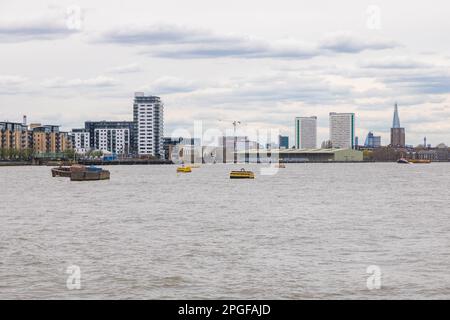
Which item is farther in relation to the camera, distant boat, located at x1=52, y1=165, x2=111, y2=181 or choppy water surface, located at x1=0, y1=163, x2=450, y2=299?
distant boat, located at x1=52, y1=165, x2=111, y2=181

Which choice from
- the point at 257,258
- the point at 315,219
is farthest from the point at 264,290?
the point at 315,219

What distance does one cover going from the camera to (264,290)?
2280cm

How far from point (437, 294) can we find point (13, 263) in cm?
1569

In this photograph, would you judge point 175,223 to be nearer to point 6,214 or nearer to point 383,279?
point 6,214

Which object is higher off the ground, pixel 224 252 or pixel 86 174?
pixel 224 252

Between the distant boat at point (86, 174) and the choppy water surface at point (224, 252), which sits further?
the distant boat at point (86, 174)

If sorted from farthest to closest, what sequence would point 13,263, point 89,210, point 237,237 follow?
point 89,210 → point 237,237 → point 13,263

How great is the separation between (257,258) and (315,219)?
19242 mm

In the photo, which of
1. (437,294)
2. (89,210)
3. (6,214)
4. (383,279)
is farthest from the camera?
(89,210)

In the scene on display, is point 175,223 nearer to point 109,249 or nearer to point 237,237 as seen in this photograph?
point 237,237

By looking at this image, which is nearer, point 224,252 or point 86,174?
point 224,252
